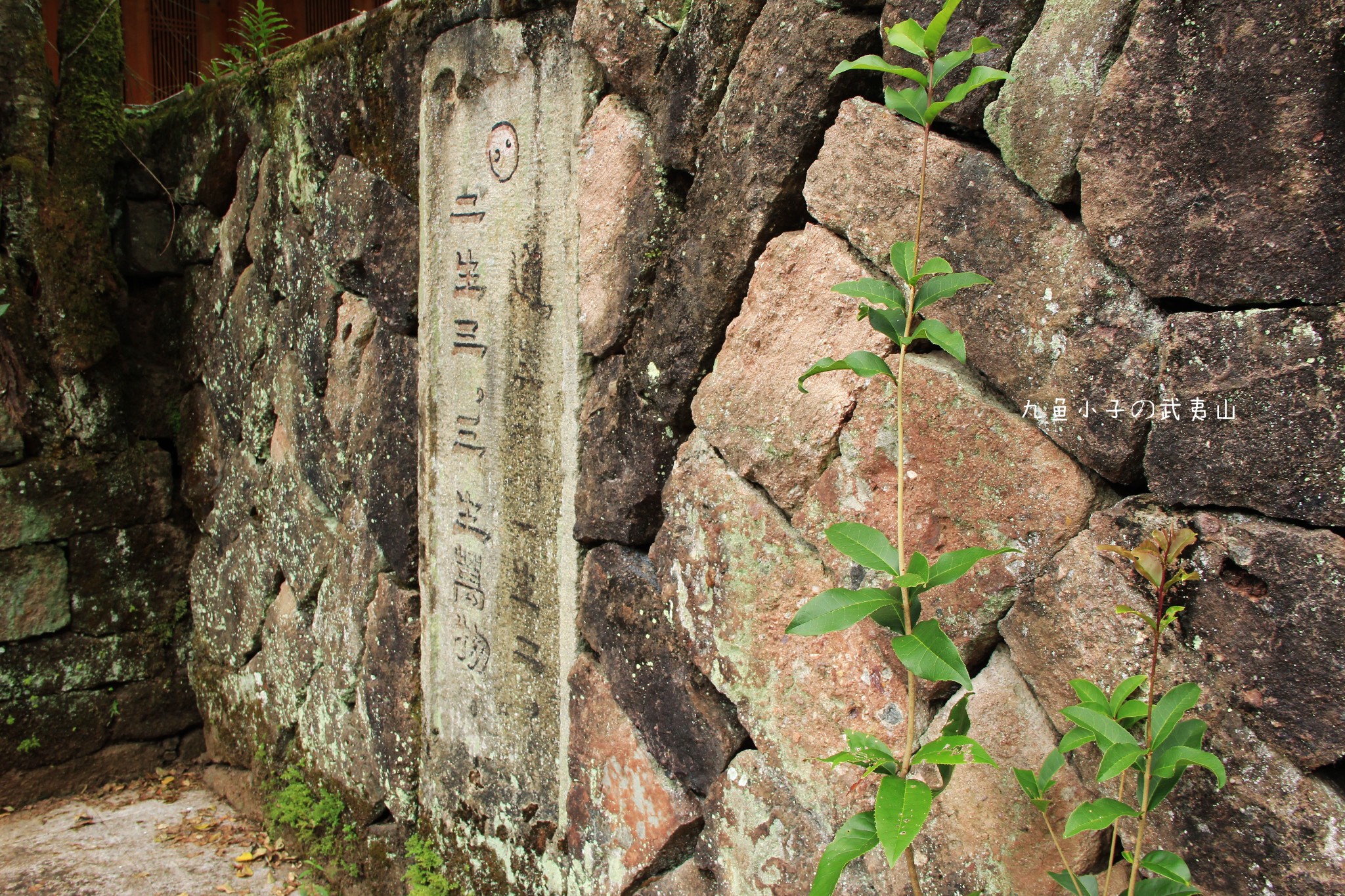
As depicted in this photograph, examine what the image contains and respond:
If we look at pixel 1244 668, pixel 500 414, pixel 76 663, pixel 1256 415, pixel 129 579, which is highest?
pixel 1256 415

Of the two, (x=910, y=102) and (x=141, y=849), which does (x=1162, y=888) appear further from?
(x=141, y=849)

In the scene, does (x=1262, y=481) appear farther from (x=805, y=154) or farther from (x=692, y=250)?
(x=692, y=250)

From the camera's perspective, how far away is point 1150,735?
0.97m

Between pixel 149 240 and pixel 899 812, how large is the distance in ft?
12.3

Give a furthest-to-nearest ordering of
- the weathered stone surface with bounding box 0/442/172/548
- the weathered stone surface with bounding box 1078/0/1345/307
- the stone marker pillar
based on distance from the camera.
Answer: the weathered stone surface with bounding box 0/442/172/548
the stone marker pillar
the weathered stone surface with bounding box 1078/0/1345/307

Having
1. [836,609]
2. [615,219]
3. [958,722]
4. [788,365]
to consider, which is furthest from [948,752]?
[615,219]

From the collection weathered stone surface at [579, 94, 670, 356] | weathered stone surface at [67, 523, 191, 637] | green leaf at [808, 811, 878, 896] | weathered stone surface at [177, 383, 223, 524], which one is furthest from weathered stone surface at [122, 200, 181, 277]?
green leaf at [808, 811, 878, 896]

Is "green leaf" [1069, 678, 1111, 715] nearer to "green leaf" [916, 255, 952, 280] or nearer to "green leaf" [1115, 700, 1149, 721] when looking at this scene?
"green leaf" [1115, 700, 1149, 721]

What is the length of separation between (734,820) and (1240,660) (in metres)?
0.88

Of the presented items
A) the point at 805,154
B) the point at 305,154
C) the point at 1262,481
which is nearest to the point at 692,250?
the point at 805,154

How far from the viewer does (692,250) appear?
164cm

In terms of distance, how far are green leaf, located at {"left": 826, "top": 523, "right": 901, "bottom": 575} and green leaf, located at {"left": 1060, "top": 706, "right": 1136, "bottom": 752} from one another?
0.23m

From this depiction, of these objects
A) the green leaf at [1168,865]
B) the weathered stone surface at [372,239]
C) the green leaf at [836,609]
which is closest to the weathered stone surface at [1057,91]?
the green leaf at [836,609]

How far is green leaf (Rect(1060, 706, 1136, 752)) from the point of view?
967 mm
